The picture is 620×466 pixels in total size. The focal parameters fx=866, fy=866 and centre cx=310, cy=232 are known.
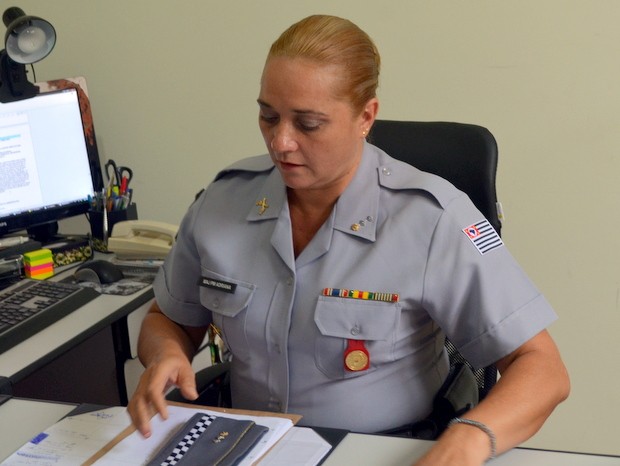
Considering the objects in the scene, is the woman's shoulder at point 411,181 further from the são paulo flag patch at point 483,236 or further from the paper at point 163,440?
the paper at point 163,440

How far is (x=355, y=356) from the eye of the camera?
4.74 feet

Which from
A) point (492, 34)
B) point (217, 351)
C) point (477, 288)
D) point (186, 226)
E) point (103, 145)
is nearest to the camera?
point (477, 288)

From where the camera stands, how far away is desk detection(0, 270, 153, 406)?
1834 mm

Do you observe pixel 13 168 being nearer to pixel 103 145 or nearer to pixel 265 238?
pixel 103 145

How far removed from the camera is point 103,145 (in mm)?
2646

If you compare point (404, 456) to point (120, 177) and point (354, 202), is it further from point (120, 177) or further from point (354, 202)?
point (120, 177)

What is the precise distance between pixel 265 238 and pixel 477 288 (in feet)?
1.29

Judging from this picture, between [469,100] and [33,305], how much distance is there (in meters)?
1.21

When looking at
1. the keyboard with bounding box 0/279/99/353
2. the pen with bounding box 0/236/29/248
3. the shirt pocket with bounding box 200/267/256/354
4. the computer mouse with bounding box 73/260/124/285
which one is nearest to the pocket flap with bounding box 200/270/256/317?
the shirt pocket with bounding box 200/267/256/354

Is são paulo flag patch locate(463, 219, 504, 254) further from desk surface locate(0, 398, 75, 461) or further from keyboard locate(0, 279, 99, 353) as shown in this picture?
keyboard locate(0, 279, 99, 353)

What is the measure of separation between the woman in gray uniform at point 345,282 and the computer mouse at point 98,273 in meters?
0.58

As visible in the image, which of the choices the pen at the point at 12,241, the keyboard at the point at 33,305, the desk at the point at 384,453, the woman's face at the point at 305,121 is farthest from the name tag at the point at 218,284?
the pen at the point at 12,241

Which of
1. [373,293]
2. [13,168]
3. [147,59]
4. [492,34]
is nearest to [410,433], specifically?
[373,293]

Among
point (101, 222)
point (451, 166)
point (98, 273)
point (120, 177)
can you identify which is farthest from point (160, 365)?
point (120, 177)
